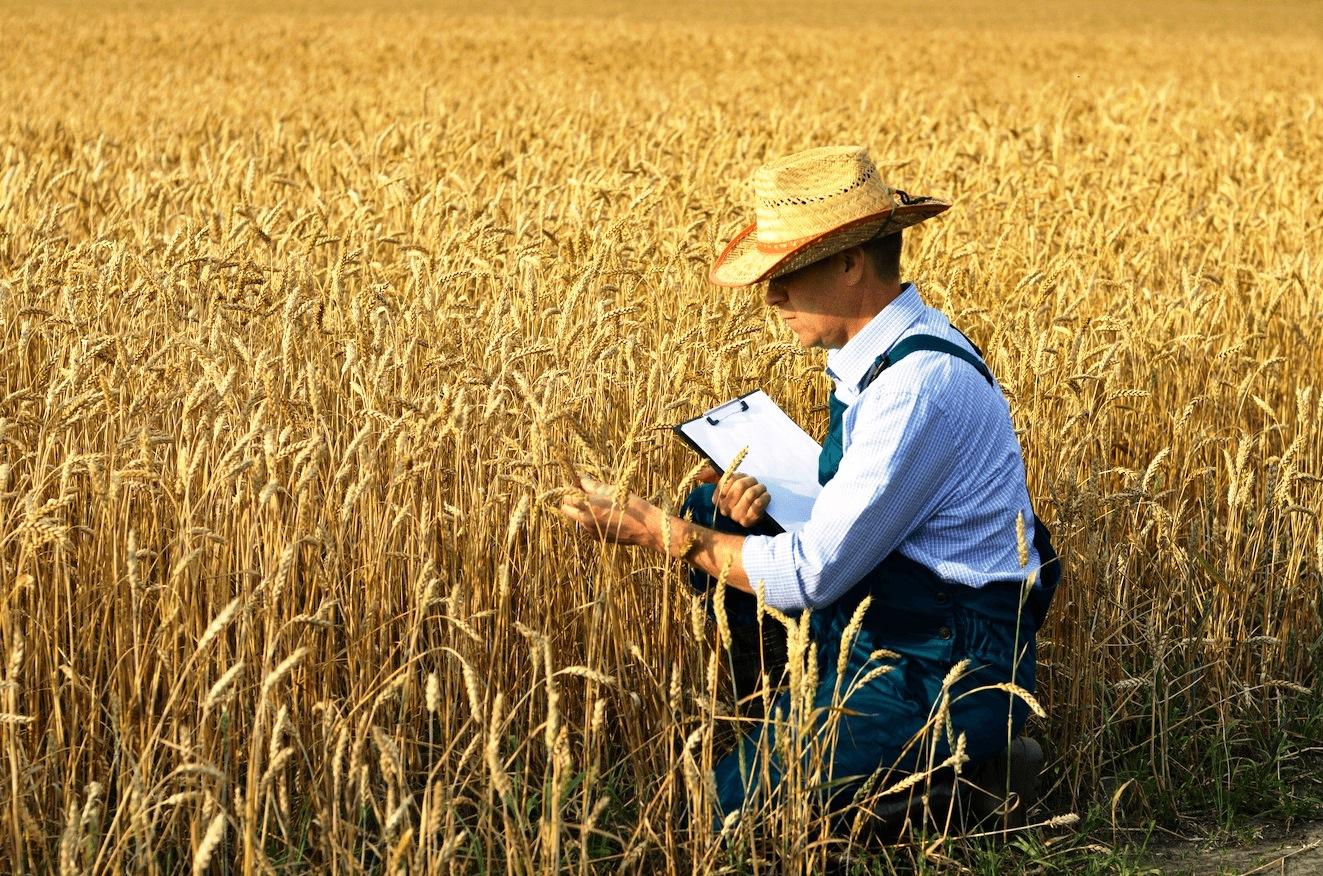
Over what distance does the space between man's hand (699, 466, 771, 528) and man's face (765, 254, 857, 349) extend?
0.89 ft

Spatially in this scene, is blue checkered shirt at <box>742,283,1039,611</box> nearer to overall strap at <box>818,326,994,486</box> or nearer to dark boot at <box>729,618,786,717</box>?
overall strap at <box>818,326,994,486</box>

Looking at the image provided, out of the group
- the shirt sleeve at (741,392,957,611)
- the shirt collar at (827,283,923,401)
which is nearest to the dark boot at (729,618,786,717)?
the shirt sleeve at (741,392,957,611)

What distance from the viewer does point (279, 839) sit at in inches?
103

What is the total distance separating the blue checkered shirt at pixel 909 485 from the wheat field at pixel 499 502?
0.87 ft

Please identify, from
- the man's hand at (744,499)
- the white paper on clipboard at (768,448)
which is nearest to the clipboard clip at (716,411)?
the white paper on clipboard at (768,448)

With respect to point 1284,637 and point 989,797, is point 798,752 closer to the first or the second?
point 989,797

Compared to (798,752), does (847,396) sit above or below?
above

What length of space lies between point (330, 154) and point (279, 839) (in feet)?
17.8

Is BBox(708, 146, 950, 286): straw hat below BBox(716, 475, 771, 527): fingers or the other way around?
the other way around

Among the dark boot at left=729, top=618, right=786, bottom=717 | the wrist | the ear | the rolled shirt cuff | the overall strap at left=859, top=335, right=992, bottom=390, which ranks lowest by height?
the dark boot at left=729, top=618, right=786, bottom=717

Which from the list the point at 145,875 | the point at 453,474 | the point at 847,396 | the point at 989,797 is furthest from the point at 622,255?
the point at 145,875

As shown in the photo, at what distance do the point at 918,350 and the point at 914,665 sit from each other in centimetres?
54

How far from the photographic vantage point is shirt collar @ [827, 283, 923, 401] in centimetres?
267

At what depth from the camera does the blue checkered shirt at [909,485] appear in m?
2.51
